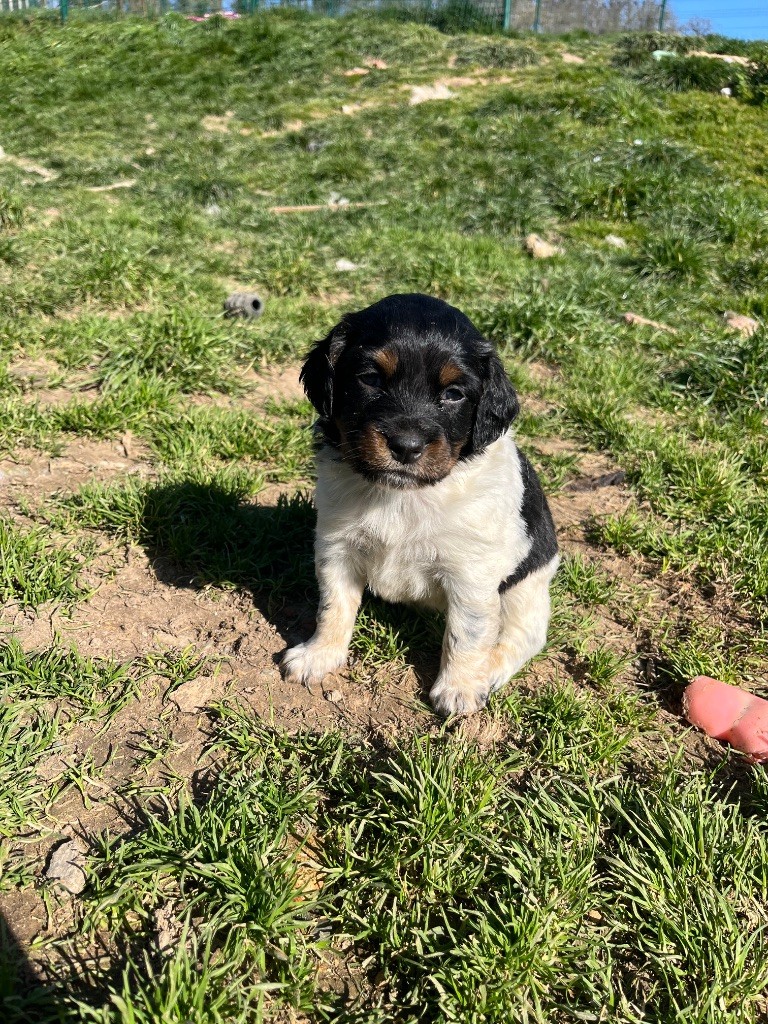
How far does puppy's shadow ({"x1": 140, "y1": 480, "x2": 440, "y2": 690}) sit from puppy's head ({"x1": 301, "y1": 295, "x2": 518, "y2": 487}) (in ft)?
2.84

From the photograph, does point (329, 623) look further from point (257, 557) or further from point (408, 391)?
point (408, 391)

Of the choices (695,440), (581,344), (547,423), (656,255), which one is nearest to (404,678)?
(547,423)

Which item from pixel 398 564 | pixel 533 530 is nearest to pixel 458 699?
pixel 398 564

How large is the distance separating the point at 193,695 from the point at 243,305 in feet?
13.2

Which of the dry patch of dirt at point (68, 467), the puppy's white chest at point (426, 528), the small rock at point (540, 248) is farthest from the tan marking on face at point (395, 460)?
the small rock at point (540, 248)

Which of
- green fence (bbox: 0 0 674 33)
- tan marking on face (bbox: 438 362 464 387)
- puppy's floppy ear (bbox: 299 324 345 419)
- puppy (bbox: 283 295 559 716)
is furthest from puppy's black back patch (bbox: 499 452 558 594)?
green fence (bbox: 0 0 674 33)

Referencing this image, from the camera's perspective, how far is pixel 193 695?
2773mm

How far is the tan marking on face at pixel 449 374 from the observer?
8.52ft

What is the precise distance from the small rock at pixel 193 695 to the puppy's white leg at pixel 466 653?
0.86 metres

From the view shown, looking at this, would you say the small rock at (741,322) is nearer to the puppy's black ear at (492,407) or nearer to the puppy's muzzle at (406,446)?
the puppy's black ear at (492,407)

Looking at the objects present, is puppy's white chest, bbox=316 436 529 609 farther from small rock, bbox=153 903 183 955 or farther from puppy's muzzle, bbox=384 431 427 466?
small rock, bbox=153 903 183 955

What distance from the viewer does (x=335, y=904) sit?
211cm

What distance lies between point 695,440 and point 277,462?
2726 mm

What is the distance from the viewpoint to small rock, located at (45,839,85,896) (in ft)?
6.75
